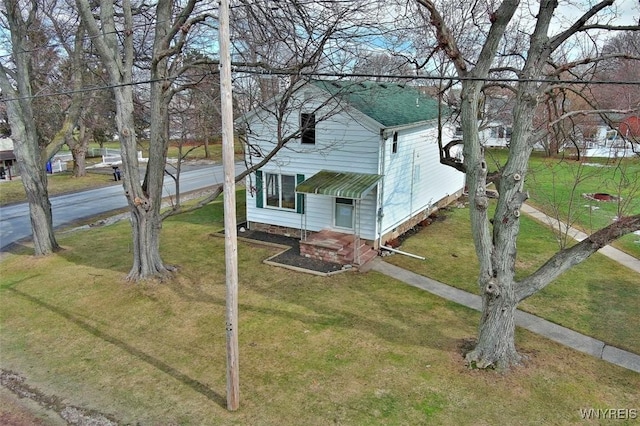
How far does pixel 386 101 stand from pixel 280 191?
520 centimetres

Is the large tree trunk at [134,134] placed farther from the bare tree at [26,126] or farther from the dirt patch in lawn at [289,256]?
the bare tree at [26,126]

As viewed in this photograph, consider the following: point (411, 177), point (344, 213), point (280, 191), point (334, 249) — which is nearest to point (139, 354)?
point (334, 249)

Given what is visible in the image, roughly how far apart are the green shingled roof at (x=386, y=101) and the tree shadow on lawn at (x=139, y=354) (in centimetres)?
733

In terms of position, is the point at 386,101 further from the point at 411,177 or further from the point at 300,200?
the point at 300,200

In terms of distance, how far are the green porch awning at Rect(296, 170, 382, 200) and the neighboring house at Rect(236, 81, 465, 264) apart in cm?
3

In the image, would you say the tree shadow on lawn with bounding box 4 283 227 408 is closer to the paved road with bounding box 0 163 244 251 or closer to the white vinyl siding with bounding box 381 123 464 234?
the paved road with bounding box 0 163 244 251

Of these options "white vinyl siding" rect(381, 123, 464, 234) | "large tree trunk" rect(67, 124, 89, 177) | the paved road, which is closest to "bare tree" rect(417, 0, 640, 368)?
"white vinyl siding" rect(381, 123, 464, 234)

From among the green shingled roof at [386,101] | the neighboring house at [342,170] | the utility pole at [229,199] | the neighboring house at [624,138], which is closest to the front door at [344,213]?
the neighboring house at [342,170]

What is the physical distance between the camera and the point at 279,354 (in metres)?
7.86

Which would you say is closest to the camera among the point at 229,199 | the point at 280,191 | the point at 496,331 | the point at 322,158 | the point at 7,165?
the point at 229,199

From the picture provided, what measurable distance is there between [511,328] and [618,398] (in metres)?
1.72

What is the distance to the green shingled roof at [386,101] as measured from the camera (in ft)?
42.1

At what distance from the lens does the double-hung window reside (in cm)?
1473

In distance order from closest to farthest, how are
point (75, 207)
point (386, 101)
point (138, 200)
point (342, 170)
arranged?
point (138, 200), point (342, 170), point (386, 101), point (75, 207)
